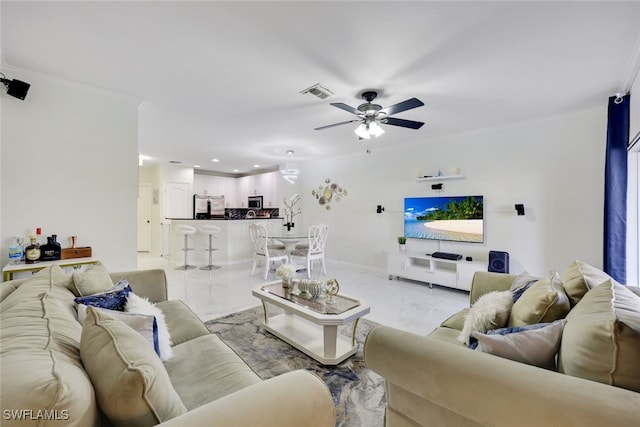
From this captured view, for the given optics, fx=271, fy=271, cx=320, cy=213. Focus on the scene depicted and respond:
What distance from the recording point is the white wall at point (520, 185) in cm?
330

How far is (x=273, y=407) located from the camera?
773 millimetres

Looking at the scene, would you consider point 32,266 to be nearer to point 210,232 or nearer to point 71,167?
point 71,167

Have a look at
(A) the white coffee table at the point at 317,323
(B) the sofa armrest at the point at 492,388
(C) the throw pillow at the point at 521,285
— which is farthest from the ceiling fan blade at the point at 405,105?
(B) the sofa armrest at the point at 492,388

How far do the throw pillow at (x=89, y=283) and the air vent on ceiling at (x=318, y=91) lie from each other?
2.32m

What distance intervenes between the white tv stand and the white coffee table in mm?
2290

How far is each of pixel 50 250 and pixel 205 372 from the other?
2.32m

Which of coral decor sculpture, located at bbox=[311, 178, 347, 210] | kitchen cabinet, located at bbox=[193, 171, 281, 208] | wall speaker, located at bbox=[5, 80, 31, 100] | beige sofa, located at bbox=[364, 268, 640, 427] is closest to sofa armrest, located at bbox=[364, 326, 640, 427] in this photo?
beige sofa, located at bbox=[364, 268, 640, 427]

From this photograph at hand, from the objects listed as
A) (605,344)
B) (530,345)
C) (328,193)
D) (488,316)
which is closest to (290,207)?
(328,193)

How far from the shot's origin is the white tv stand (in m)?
3.90

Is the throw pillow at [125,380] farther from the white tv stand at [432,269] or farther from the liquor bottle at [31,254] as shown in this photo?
the white tv stand at [432,269]

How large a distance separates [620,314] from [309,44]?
88.1 inches

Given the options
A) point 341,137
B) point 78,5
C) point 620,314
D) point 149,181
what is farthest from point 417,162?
point 149,181

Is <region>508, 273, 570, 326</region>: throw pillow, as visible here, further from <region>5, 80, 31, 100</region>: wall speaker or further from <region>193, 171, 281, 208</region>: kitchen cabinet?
<region>193, 171, 281, 208</region>: kitchen cabinet

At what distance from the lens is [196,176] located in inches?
321
